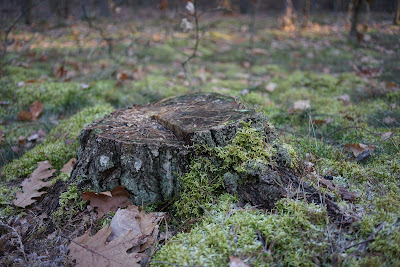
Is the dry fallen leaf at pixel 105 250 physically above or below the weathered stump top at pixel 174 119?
below

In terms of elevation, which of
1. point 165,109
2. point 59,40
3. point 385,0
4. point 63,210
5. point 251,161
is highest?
point 385,0

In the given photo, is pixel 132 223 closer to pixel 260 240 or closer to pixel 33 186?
pixel 260 240

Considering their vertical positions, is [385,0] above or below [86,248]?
above

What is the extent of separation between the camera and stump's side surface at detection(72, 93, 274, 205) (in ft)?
6.45

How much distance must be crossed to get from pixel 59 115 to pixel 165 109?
2457mm

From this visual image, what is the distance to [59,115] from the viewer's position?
4156 mm

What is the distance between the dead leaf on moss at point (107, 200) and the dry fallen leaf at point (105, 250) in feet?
0.98

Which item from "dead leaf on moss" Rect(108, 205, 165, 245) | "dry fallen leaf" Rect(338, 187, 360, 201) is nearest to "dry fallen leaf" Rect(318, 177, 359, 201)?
"dry fallen leaf" Rect(338, 187, 360, 201)

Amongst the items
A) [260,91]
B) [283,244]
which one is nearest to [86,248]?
[283,244]

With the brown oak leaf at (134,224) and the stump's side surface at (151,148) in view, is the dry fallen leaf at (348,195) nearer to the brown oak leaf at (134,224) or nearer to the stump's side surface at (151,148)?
the stump's side surface at (151,148)

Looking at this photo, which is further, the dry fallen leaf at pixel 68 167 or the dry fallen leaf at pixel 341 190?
the dry fallen leaf at pixel 68 167

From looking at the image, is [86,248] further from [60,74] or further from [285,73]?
[285,73]

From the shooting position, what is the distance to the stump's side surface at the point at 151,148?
Answer: 77.4 inches

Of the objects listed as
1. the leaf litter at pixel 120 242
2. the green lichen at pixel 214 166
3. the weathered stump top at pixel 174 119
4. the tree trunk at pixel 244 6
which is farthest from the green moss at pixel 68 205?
the tree trunk at pixel 244 6
